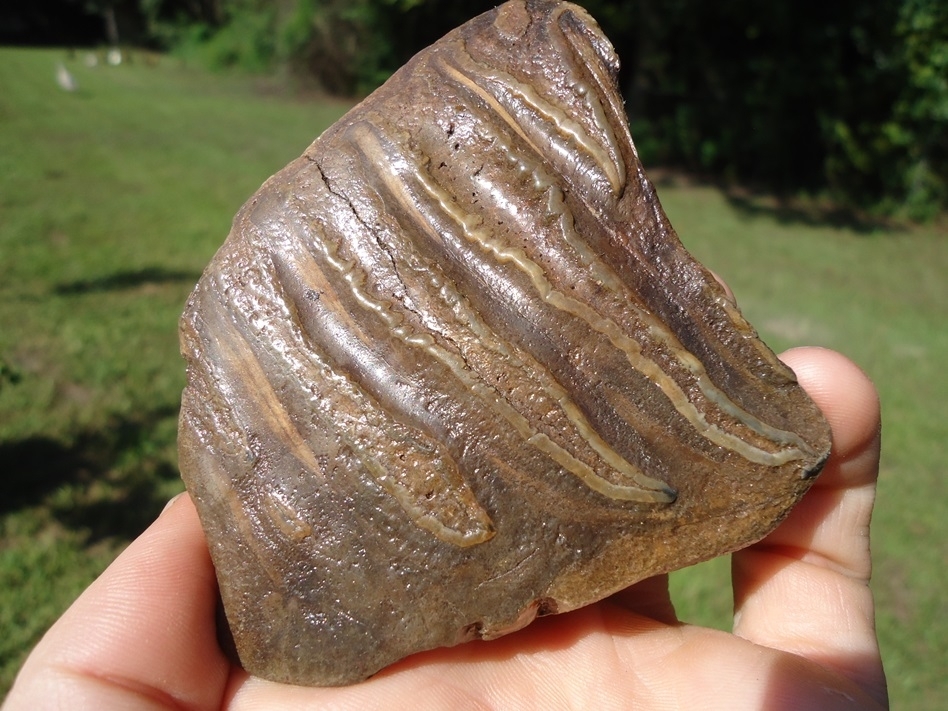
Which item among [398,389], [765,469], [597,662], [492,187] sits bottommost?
[597,662]

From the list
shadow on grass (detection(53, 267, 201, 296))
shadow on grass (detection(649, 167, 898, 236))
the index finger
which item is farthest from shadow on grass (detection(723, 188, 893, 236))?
the index finger

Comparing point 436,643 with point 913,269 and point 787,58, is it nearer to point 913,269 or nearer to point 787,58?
point 913,269

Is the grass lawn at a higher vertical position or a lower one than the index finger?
lower

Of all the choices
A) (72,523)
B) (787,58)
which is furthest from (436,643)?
(787,58)

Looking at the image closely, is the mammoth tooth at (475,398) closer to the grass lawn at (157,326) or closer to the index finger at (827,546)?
the index finger at (827,546)

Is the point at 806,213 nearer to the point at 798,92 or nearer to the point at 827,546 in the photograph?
the point at 798,92

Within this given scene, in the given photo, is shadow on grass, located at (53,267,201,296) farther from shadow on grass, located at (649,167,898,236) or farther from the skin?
shadow on grass, located at (649,167,898,236)

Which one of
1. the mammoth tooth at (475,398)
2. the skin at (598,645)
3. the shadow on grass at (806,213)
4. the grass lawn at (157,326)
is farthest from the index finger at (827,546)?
the shadow on grass at (806,213)
